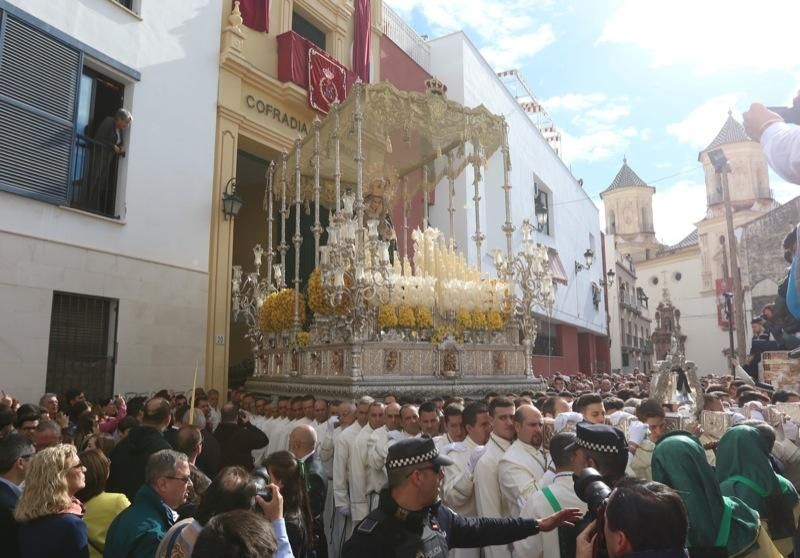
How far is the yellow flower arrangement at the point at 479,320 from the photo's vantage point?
10211mm

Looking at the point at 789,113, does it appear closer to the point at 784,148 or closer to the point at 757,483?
the point at 784,148

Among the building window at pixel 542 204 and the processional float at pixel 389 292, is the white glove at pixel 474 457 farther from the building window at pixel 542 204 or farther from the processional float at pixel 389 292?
the building window at pixel 542 204

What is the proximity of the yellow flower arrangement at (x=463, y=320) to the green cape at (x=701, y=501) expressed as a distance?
716 cm

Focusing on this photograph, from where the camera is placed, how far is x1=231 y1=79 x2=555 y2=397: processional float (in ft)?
29.5

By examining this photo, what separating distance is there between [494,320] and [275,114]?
315 inches

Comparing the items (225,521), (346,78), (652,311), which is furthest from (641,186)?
(225,521)

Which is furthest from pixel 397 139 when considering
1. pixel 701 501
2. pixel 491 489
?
pixel 701 501

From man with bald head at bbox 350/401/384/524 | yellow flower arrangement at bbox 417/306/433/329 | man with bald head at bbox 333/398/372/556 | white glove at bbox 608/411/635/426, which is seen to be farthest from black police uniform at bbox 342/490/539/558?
yellow flower arrangement at bbox 417/306/433/329

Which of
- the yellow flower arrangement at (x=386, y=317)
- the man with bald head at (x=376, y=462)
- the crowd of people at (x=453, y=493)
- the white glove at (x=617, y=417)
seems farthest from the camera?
the yellow flower arrangement at (x=386, y=317)

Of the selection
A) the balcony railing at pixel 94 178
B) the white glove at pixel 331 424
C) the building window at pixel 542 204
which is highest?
the building window at pixel 542 204

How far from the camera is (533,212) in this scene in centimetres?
2503

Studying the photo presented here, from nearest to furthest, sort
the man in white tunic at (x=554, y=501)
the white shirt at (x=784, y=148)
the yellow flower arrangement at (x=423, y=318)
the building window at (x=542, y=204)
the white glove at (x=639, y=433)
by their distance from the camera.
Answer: the man in white tunic at (x=554, y=501)
the white glove at (x=639, y=433)
the yellow flower arrangement at (x=423, y=318)
the white shirt at (x=784, y=148)
the building window at (x=542, y=204)

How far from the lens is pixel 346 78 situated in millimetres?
15992

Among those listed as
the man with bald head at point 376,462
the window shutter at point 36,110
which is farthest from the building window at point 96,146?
the man with bald head at point 376,462
